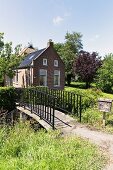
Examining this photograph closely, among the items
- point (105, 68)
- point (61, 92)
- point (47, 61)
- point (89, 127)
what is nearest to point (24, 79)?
point (47, 61)

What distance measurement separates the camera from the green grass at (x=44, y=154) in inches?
180

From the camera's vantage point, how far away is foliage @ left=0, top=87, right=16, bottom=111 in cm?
1452

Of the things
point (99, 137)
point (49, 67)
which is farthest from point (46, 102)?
point (49, 67)

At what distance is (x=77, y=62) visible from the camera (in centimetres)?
4453

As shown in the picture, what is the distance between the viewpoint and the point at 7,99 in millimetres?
14703

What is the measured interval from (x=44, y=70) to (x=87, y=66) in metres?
14.1

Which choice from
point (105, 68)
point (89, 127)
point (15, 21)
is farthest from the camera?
point (105, 68)

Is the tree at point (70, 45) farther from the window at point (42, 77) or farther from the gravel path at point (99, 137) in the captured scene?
the gravel path at point (99, 137)

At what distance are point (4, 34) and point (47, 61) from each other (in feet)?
22.9

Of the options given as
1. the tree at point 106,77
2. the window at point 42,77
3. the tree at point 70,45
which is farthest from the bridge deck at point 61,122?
the tree at point 70,45

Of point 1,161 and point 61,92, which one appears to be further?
point 61,92

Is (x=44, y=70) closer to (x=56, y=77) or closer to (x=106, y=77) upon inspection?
(x=56, y=77)

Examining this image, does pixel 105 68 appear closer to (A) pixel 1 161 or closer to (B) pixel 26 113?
(B) pixel 26 113

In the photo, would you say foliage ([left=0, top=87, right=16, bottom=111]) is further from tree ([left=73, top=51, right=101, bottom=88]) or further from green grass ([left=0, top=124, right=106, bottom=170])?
tree ([left=73, top=51, right=101, bottom=88])
